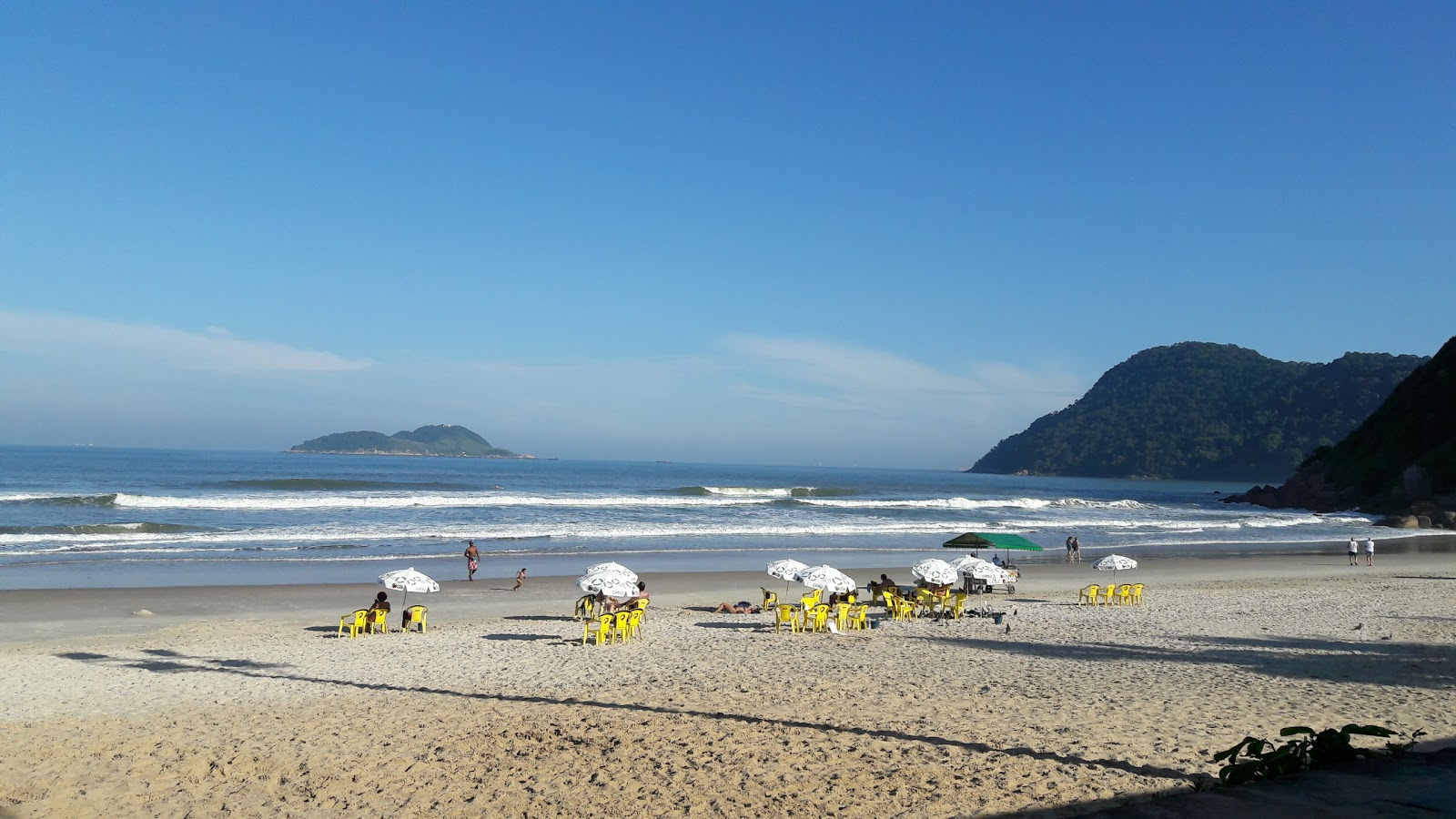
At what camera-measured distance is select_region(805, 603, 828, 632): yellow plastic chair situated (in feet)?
51.2

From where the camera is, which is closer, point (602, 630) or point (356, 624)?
point (602, 630)

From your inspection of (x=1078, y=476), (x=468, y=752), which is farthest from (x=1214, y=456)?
(x=468, y=752)

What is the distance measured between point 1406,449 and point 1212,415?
105240 mm

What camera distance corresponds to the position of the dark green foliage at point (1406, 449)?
5575 cm

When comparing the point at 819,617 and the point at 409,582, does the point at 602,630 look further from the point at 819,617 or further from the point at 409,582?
the point at 409,582

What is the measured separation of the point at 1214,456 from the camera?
15225 cm

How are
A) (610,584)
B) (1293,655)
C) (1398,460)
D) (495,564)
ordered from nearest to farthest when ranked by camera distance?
(1293,655) < (610,584) < (495,564) < (1398,460)

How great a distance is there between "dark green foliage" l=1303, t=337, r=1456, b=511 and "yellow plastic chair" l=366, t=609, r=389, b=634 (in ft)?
195

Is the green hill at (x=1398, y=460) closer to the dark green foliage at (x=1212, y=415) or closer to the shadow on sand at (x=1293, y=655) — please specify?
the shadow on sand at (x=1293, y=655)

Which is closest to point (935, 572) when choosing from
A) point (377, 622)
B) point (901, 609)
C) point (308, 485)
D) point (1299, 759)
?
point (901, 609)

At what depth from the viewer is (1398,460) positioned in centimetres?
6316

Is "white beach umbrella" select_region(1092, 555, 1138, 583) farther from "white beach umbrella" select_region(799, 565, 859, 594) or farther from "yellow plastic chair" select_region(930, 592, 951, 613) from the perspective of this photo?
"white beach umbrella" select_region(799, 565, 859, 594)

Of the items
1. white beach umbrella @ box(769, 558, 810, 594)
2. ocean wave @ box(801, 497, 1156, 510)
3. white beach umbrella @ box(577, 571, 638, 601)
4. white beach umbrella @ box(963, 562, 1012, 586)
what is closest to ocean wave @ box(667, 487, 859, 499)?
ocean wave @ box(801, 497, 1156, 510)

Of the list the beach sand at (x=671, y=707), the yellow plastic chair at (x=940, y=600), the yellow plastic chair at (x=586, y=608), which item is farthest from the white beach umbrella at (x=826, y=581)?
the yellow plastic chair at (x=586, y=608)
